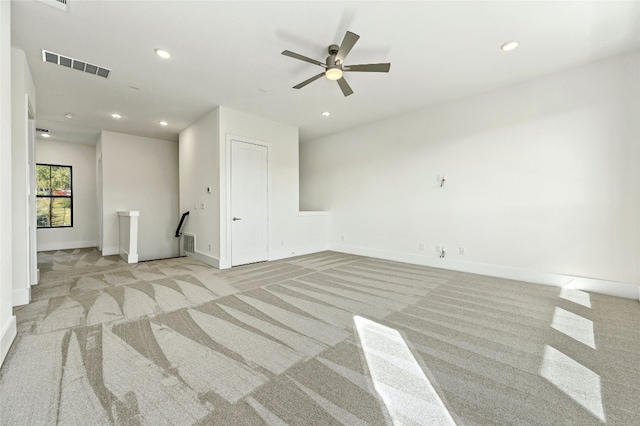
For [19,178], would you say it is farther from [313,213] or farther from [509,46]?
[509,46]

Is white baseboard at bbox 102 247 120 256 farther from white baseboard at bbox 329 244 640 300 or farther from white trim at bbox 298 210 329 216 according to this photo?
white baseboard at bbox 329 244 640 300

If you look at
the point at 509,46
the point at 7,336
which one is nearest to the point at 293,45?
the point at 509,46

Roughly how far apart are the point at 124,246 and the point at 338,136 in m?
5.68

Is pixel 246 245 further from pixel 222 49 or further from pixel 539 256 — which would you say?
pixel 539 256

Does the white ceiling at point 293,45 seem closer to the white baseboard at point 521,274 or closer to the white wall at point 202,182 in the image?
the white wall at point 202,182

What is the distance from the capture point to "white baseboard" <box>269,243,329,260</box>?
5.55 metres

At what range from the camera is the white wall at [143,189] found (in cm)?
618

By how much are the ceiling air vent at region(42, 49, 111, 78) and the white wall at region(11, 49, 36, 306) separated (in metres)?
0.23

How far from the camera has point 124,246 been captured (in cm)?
566

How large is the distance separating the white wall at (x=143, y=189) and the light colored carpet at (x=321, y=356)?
3397 mm

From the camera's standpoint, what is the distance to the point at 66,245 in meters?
7.01

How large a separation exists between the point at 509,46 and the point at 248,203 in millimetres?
4647

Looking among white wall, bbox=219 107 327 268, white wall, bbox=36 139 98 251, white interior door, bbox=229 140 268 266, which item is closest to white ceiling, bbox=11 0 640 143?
white wall, bbox=219 107 327 268

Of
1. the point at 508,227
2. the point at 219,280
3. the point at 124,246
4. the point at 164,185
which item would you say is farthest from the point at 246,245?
the point at 508,227
